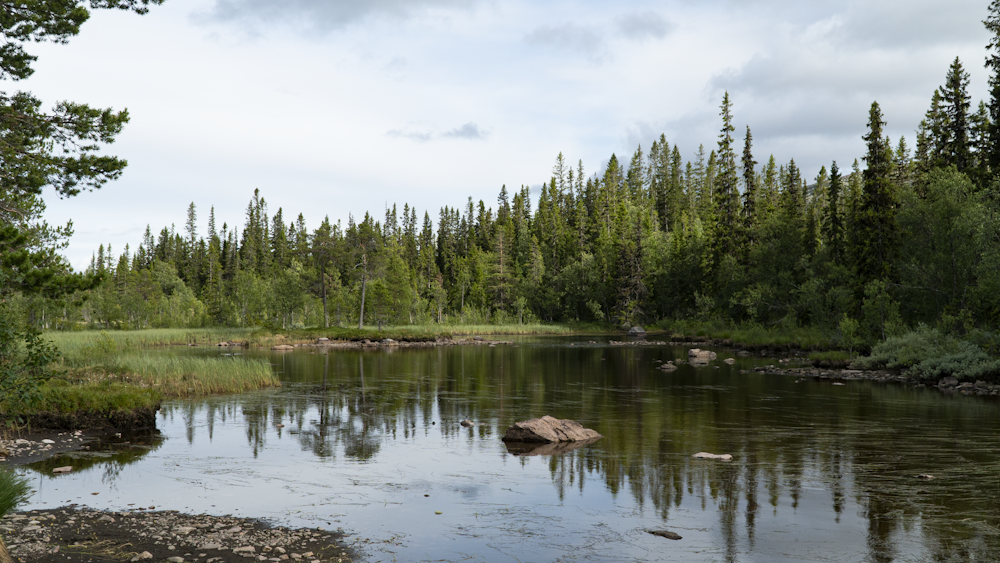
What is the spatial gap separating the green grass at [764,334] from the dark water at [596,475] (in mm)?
24464

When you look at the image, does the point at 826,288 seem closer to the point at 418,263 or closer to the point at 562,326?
the point at 562,326

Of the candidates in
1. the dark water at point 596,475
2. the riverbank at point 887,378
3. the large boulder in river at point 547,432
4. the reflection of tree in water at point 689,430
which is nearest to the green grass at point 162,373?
the dark water at point 596,475

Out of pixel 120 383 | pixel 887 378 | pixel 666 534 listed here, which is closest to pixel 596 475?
pixel 666 534

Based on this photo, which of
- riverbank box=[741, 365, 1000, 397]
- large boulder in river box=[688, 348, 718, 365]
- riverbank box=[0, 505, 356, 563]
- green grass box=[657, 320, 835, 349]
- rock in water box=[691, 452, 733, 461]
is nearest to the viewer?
riverbank box=[0, 505, 356, 563]

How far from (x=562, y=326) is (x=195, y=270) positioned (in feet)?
294

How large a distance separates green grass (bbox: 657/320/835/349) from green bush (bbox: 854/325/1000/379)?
8.56 m

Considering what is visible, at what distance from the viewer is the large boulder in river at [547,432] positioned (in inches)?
825

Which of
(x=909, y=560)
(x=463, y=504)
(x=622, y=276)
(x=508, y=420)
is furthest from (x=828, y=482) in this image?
(x=622, y=276)

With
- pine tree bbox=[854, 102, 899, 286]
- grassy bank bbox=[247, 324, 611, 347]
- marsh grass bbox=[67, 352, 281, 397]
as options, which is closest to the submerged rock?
marsh grass bbox=[67, 352, 281, 397]

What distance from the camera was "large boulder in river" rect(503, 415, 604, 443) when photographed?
2095cm

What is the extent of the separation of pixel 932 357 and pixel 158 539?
4100 cm

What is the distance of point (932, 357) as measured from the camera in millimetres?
37688

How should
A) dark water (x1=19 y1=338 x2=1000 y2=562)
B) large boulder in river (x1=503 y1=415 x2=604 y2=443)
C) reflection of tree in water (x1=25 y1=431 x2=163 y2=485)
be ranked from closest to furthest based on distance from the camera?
1. dark water (x1=19 y1=338 x2=1000 y2=562)
2. reflection of tree in water (x1=25 y1=431 x2=163 y2=485)
3. large boulder in river (x1=503 y1=415 x2=604 y2=443)

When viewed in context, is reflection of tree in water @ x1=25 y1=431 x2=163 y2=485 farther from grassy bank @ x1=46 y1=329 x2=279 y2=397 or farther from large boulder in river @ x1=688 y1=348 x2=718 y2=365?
large boulder in river @ x1=688 y1=348 x2=718 y2=365
